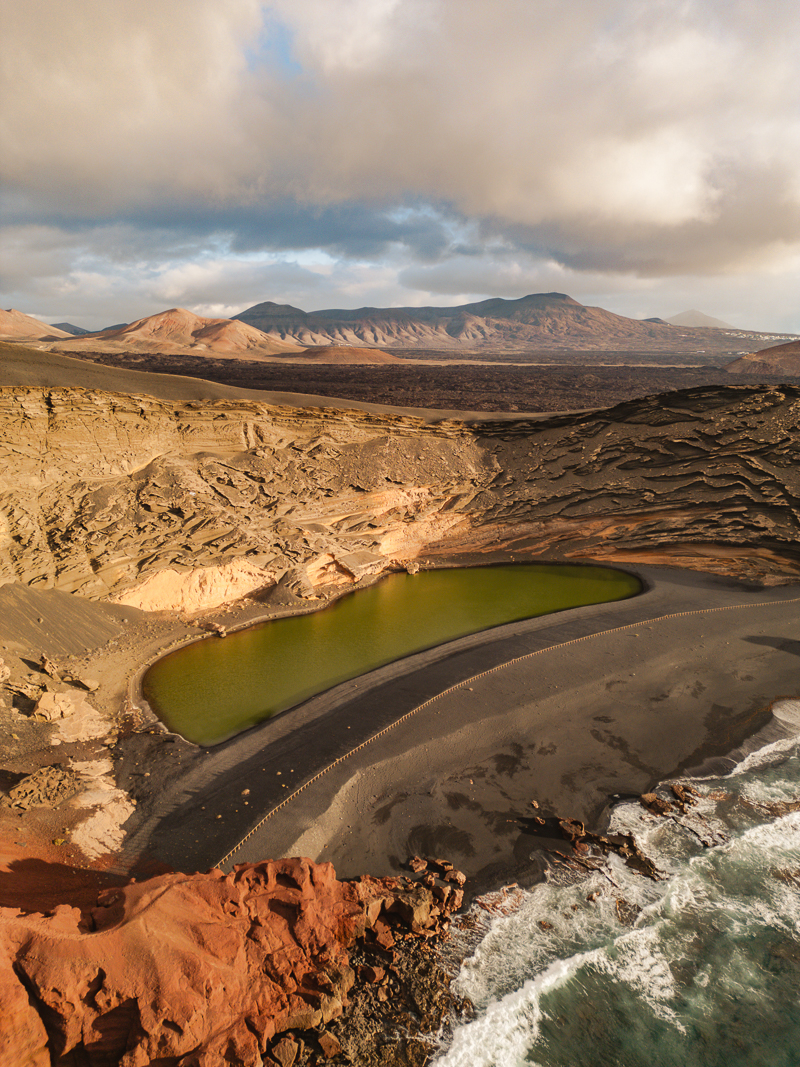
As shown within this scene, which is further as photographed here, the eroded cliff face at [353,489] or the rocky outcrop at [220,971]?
the eroded cliff face at [353,489]

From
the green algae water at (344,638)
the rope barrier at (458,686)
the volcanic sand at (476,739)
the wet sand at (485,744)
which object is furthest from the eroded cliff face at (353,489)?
the wet sand at (485,744)

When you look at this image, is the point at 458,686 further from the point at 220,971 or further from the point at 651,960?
the point at 220,971

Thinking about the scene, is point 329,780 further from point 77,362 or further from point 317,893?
point 77,362

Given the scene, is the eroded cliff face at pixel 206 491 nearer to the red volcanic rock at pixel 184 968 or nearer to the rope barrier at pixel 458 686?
the rope barrier at pixel 458 686

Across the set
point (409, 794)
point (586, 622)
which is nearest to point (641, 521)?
point (586, 622)

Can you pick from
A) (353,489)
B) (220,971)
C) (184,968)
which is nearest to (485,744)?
(220,971)
